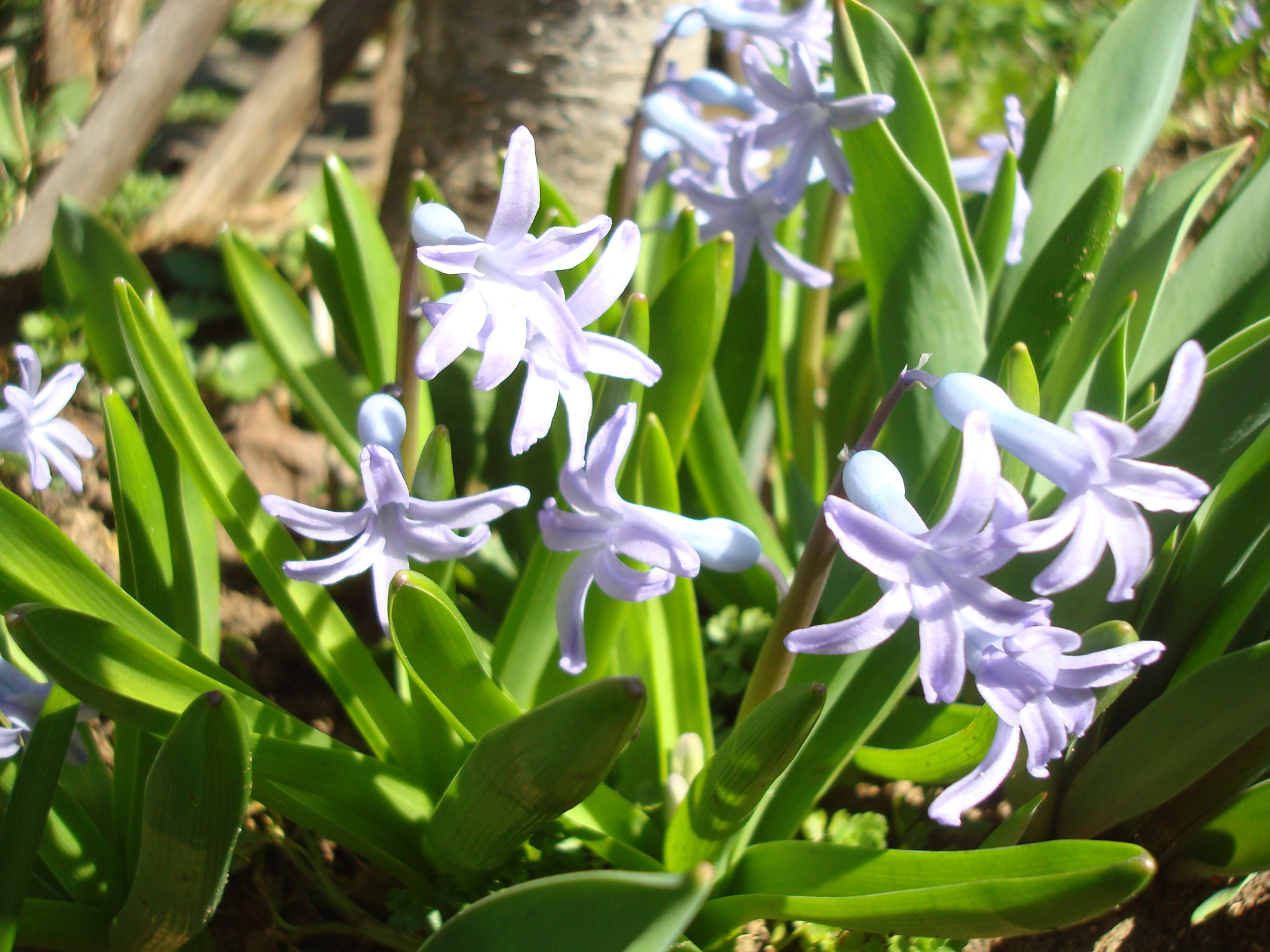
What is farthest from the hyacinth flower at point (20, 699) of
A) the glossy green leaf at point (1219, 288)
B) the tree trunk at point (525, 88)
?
the glossy green leaf at point (1219, 288)

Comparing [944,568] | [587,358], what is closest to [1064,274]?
[944,568]

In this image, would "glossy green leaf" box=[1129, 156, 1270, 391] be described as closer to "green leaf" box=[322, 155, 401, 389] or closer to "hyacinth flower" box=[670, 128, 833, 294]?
"hyacinth flower" box=[670, 128, 833, 294]

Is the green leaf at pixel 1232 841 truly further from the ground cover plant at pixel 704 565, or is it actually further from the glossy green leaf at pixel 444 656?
the glossy green leaf at pixel 444 656

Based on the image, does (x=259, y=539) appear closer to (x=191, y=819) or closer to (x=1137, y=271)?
(x=191, y=819)

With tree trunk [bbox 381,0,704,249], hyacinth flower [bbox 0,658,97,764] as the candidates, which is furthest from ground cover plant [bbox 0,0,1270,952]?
tree trunk [bbox 381,0,704,249]

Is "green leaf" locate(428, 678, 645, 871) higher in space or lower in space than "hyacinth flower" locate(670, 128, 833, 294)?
lower
